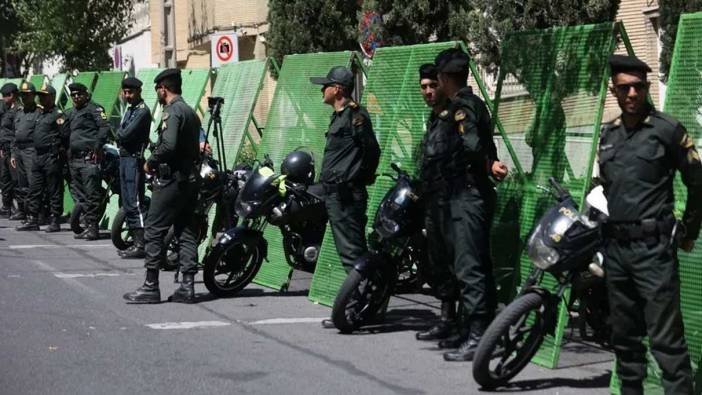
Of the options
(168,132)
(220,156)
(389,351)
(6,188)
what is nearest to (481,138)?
(389,351)

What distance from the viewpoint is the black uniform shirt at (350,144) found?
10086mm

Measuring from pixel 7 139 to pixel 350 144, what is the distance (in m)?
11.4

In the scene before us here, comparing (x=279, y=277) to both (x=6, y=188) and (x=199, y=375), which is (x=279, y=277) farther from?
(x=6, y=188)

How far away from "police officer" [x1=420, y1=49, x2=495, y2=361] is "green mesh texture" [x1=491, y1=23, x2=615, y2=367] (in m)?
0.46

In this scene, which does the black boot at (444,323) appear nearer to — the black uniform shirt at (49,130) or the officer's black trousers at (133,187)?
the officer's black trousers at (133,187)

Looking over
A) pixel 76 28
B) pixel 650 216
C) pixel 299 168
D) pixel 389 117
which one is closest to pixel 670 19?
pixel 389 117

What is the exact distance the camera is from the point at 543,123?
9141 mm

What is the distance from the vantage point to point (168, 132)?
11055 millimetres

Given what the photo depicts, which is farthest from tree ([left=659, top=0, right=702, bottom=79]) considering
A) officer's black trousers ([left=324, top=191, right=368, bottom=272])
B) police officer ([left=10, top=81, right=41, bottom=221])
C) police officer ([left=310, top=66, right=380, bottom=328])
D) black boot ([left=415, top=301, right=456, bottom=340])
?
police officer ([left=10, top=81, right=41, bottom=221])

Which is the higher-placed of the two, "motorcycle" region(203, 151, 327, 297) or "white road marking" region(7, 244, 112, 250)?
"motorcycle" region(203, 151, 327, 297)

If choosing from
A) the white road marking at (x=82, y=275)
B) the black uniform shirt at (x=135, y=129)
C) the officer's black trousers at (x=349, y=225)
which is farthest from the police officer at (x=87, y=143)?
the officer's black trousers at (x=349, y=225)

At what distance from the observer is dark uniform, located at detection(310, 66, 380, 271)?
10.1 meters

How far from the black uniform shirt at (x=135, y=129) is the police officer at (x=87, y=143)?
77.6 inches

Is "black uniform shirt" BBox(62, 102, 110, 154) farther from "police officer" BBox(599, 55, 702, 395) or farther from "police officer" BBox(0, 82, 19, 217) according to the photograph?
"police officer" BBox(599, 55, 702, 395)
